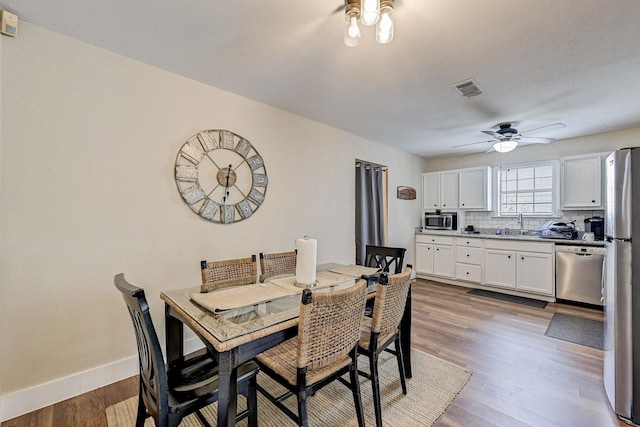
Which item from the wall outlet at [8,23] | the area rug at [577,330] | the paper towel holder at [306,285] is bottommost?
the area rug at [577,330]

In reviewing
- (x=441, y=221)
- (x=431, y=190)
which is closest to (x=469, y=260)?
(x=441, y=221)

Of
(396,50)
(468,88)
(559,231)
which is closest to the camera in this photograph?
(396,50)

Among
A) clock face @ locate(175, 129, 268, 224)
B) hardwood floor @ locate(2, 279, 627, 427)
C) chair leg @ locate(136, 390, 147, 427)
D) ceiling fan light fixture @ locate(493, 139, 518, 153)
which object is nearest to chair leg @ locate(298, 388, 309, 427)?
chair leg @ locate(136, 390, 147, 427)

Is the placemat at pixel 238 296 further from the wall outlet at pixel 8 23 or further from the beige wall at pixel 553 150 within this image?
the beige wall at pixel 553 150

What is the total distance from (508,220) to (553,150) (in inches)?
50.3

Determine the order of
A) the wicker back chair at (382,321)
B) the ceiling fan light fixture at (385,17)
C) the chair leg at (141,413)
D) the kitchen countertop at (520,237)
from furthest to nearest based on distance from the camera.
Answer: the kitchen countertop at (520,237)
the wicker back chair at (382,321)
the ceiling fan light fixture at (385,17)
the chair leg at (141,413)

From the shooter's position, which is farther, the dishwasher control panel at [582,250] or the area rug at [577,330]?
the dishwasher control panel at [582,250]

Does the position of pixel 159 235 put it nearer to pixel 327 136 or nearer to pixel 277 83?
pixel 277 83

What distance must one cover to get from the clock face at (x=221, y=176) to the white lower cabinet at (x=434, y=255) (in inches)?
141

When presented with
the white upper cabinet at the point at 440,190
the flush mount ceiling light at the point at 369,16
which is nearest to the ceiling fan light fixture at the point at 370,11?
the flush mount ceiling light at the point at 369,16

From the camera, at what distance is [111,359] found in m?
2.12

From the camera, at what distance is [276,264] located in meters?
2.48

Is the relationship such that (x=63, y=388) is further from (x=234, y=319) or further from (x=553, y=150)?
(x=553, y=150)

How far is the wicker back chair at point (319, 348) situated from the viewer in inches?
50.3
